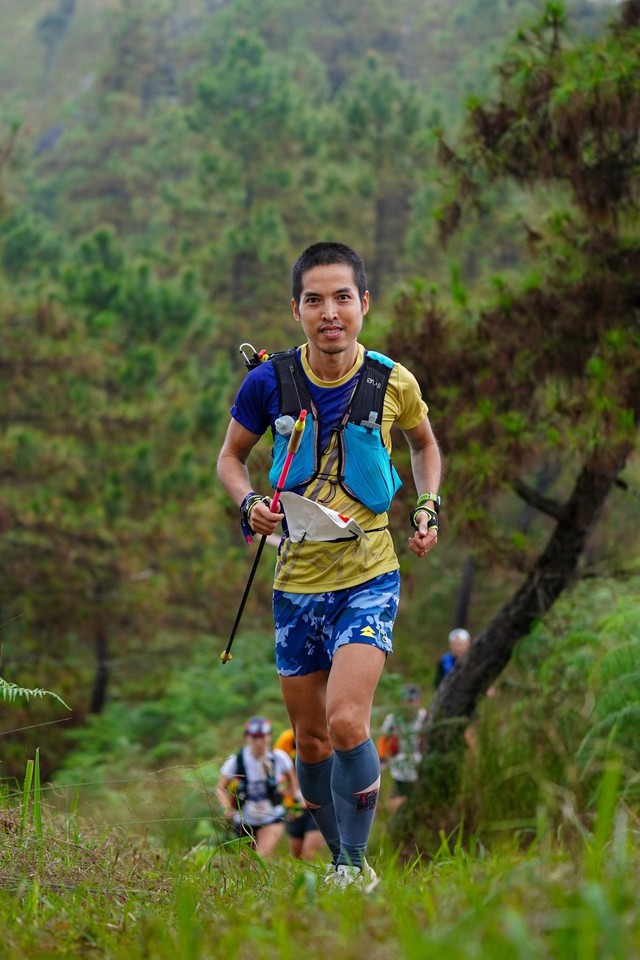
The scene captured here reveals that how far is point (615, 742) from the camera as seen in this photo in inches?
262

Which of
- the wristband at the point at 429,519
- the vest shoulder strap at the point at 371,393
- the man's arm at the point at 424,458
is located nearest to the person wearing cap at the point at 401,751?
the man's arm at the point at 424,458

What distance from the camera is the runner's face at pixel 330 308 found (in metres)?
4.24

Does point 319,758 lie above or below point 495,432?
below

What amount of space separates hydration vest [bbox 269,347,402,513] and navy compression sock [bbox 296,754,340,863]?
3.37ft

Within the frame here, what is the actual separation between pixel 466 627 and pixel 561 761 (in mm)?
15893

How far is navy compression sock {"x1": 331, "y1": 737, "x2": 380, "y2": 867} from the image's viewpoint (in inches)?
158

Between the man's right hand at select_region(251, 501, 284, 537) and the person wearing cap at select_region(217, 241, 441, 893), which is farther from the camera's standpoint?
the person wearing cap at select_region(217, 241, 441, 893)

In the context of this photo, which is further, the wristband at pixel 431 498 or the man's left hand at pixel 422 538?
the wristband at pixel 431 498

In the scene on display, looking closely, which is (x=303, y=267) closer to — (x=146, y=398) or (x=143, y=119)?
(x=146, y=398)

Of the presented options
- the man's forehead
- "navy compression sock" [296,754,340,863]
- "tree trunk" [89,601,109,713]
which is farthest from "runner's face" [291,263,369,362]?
"tree trunk" [89,601,109,713]

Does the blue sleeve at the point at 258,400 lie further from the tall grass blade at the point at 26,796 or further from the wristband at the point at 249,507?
the tall grass blade at the point at 26,796

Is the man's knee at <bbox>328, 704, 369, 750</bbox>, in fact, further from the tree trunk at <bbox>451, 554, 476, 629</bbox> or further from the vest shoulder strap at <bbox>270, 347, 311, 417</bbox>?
the tree trunk at <bbox>451, 554, 476, 629</bbox>

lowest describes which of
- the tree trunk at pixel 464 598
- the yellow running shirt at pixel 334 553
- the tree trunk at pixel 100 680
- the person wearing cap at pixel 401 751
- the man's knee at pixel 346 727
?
the tree trunk at pixel 100 680

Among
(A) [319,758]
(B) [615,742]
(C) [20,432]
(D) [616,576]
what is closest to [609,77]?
(D) [616,576]
